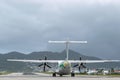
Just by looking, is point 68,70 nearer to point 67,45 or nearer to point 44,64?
point 67,45

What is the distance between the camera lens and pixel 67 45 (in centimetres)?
9425

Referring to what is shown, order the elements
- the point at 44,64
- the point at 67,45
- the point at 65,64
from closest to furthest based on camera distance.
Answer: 1. the point at 65,64
2. the point at 67,45
3. the point at 44,64

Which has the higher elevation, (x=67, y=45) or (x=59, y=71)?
(x=67, y=45)

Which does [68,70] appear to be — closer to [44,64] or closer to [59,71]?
[59,71]

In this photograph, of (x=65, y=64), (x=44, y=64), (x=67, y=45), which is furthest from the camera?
(x=44, y=64)

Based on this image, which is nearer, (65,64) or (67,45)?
(65,64)

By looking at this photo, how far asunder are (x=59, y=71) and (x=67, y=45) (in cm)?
719

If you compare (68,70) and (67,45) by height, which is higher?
(67,45)

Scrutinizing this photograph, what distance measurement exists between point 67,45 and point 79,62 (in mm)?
5486

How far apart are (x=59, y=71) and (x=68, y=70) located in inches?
117

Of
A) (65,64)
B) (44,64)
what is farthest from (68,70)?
(44,64)

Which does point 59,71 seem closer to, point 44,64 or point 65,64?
point 65,64

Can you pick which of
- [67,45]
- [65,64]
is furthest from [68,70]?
[67,45]

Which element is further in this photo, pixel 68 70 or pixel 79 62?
pixel 79 62
